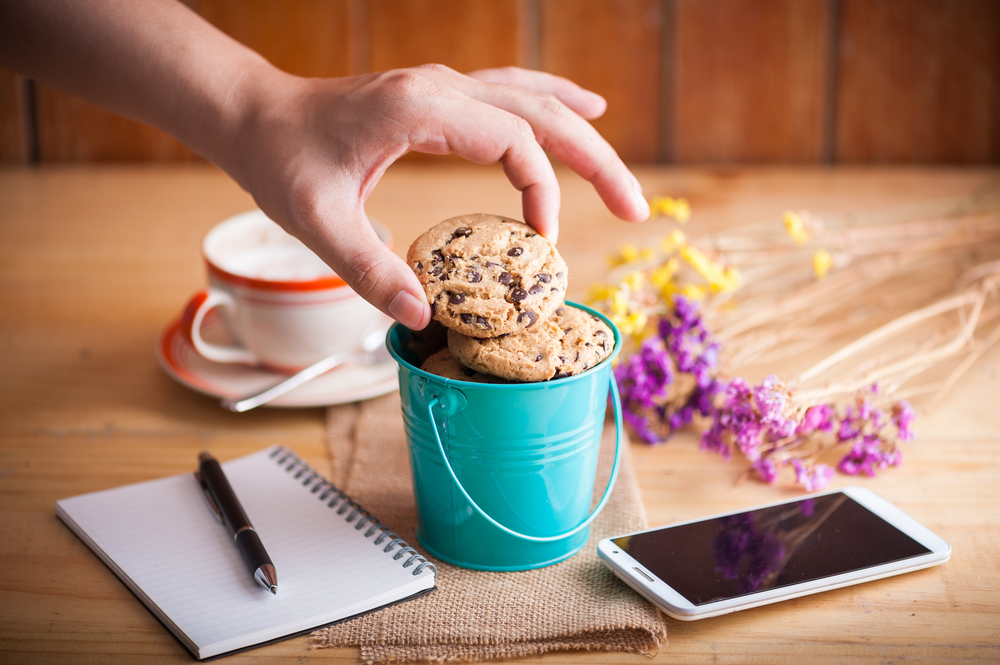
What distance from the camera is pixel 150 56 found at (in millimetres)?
960

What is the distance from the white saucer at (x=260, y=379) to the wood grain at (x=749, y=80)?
1.35m

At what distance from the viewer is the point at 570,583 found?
2.69 feet

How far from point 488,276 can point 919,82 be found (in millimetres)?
1829

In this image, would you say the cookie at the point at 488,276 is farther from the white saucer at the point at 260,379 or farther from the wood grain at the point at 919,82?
the wood grain at the point at 919,82

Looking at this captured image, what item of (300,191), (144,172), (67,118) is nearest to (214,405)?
(300,191)

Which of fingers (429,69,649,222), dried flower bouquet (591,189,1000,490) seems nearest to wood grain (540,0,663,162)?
dried flower bouquet (591,189,1000,490)

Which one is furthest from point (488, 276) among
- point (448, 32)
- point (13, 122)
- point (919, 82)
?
point (13, 122)

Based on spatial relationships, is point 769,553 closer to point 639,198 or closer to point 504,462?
point 504,462

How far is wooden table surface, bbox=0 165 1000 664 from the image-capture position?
0.74 m

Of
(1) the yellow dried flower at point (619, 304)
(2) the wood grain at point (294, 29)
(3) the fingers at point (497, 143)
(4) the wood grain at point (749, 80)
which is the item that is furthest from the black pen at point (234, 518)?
(4) the wood grain at point (749, 80)

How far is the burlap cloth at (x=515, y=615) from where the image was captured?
2.39 feet

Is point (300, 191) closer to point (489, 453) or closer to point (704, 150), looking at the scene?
point (489, 453)

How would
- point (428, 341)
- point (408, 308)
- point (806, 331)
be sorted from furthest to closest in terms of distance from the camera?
point (806, 331) → point (428, 341) → point (408, 308)

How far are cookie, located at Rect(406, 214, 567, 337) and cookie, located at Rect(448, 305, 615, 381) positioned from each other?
0.04 ft
